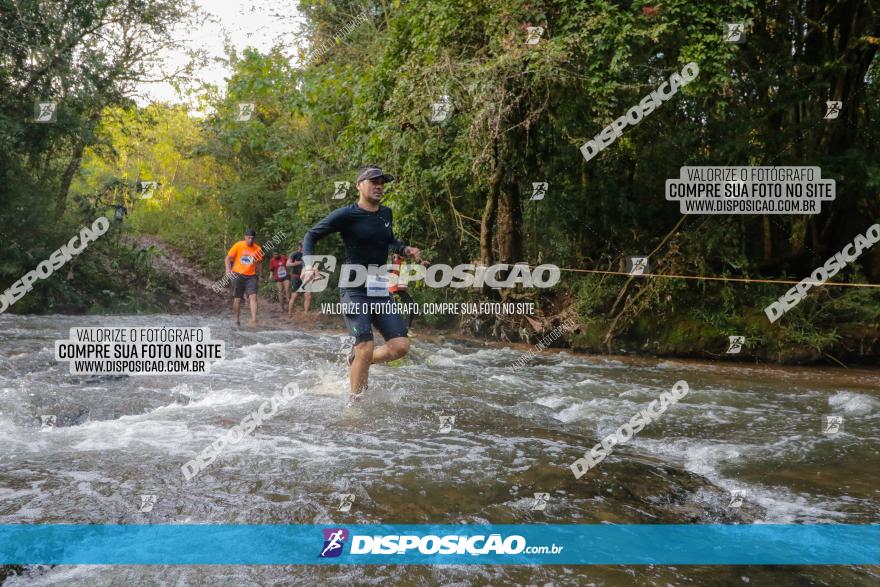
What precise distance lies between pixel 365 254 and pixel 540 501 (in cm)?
311

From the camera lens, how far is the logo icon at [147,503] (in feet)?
11.5

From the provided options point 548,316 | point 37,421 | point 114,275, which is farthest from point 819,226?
point 114,275

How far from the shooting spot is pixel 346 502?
12.1ft

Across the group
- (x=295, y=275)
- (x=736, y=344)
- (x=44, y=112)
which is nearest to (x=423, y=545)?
(x=736, y=344)

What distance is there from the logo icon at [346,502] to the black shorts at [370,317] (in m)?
2.59

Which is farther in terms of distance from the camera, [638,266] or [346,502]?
[638,266]

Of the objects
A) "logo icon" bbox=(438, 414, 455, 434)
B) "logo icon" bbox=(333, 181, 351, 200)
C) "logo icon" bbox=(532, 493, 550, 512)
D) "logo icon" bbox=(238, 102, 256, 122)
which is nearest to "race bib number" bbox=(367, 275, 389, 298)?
"logo icon" bbox=(438, 414, 455, 434)

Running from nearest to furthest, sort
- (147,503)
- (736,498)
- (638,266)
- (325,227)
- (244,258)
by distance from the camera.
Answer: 1. (147,503)
2. (736,498)
3. (325,227)
4. (638,266)
5. (244,258)

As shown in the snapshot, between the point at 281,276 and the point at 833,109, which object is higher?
the point at 833,109

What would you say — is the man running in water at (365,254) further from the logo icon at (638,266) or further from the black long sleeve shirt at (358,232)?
the logo icon at (638,266)

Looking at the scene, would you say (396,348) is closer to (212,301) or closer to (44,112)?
(44,112)

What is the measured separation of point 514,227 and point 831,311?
5716mm

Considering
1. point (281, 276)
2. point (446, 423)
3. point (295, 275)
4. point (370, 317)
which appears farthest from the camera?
point (281, 276)

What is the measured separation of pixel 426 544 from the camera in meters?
3.25
